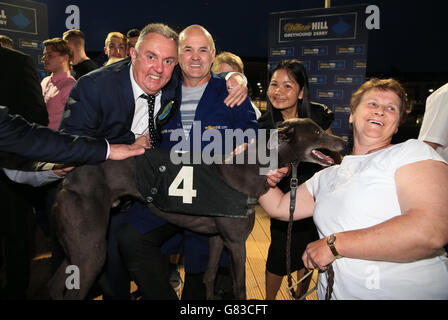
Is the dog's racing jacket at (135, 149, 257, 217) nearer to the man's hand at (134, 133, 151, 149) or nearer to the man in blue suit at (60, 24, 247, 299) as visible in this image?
the man's hand at (134, 133, 151, 149)

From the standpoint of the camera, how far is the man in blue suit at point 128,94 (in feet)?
5.98

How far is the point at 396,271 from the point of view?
128 centimetres

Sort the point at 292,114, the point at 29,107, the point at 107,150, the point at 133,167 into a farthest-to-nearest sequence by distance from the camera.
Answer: the point at 292,114 < the point at 29,107 < the point at 133,167 < the point at 107,150

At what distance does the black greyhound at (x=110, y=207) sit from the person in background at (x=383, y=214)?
49 cm

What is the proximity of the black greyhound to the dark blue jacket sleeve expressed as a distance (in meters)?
0.19

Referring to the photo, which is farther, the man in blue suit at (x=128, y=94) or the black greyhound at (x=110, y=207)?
the man in blue suit at (x=128, y=94)

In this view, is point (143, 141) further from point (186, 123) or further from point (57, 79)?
point (57, 79)

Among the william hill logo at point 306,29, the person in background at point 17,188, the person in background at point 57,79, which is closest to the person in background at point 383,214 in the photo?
the person in background at point 17,188

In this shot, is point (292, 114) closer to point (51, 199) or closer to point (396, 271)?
point (396, 271)

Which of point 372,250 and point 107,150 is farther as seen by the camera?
point 107,150

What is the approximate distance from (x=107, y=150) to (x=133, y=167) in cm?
19

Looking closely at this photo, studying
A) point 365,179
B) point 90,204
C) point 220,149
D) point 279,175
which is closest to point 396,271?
point 365,179

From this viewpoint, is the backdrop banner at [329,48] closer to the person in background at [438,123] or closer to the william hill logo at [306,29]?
the william hill logo at [306,29]

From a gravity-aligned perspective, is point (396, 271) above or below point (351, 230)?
below
